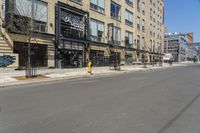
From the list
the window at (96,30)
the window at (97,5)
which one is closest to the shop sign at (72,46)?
the window at (96,30)

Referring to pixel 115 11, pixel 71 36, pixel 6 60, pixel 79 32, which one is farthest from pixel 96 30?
pixel 6 60

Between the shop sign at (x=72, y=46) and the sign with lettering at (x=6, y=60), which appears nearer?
the sign with lettering at (x=6, y=60)

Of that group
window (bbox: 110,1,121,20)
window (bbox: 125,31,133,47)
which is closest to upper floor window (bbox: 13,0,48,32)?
window (bbox: 110,1,121,20)

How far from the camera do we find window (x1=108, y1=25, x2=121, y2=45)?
4517 centimetres

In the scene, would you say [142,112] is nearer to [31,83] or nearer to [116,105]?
[116,105]

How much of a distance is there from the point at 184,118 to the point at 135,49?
49.4 m

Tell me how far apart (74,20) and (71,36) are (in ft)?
8.17

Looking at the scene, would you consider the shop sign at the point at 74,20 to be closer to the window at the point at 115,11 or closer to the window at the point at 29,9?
the window at the point at 29,9

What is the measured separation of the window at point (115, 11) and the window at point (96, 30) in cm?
517

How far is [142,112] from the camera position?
8.12m

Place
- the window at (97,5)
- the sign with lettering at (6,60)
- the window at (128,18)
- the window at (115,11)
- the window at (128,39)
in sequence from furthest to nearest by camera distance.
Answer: the window at (128,18) < the window at (128,39) < the window at (115,11) < the window at (97,5) < the sign with lettering at (6,60)

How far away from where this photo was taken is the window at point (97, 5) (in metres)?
39.7

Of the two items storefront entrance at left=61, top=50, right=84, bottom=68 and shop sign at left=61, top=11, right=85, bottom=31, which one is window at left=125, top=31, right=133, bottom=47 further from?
storefront entrance at left=61, top=50, right=84, bottom=68

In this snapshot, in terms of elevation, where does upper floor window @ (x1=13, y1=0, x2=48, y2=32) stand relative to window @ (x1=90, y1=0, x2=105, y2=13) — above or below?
below
